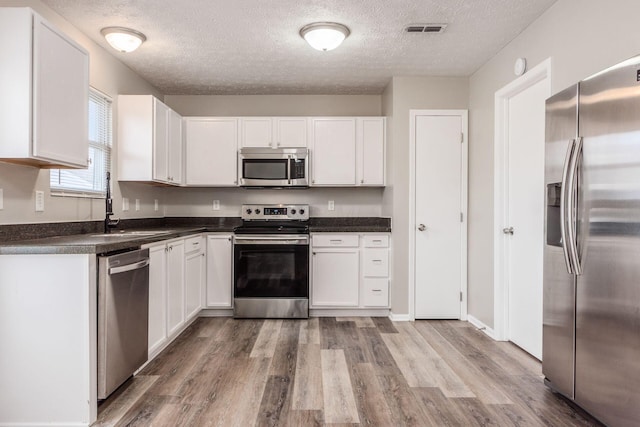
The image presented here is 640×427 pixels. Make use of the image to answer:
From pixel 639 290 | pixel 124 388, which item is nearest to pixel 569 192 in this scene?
pixel 639 290

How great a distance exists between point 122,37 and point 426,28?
2.26 metres

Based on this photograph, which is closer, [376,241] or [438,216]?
[438,216]

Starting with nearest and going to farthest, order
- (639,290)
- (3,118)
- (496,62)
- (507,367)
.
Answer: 1. (639,290)
2. (3,118)
3. (507,367)
4. (496,62)

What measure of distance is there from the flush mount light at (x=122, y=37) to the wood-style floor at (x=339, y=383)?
238 centimetres

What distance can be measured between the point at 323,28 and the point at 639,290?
2434mm

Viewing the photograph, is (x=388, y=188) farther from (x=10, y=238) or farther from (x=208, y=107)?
(x=10, y=238)

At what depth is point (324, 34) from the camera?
2.89 m

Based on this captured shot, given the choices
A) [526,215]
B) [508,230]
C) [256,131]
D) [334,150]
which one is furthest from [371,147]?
[526,215]

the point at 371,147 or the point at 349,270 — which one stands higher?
the point at 371,147

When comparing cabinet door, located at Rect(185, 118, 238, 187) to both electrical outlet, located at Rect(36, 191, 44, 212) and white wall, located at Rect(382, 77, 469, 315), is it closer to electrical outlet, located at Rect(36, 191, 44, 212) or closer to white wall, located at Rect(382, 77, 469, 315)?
white wall, located at Rect(382, 77, 469, 315)

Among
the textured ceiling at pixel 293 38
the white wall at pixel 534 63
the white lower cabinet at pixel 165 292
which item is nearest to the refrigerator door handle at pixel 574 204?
the white wall at pixel 534 63

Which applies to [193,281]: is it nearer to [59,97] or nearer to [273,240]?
[273,240]

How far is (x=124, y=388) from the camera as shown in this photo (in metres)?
2.45

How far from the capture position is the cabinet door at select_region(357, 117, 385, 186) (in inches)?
170
